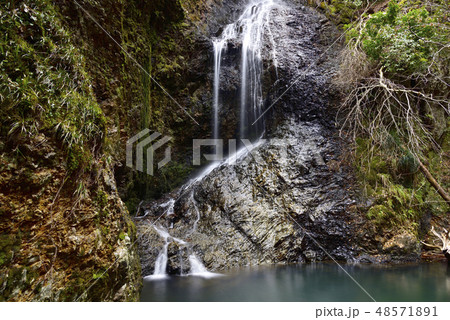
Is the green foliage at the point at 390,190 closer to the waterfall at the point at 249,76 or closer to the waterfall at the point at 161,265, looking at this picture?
the waterfall at the point at 249,76

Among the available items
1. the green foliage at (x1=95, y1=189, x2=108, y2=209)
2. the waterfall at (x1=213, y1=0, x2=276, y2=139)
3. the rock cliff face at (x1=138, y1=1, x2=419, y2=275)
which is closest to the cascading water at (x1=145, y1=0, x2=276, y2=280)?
the waterfall at (x1=213, y1=0, x2=276, y2=139)

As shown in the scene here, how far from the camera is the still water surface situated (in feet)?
12.0

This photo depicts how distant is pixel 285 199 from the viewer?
5.80 m

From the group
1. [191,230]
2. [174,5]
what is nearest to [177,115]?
[174,5]

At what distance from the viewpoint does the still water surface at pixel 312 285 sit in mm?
3662

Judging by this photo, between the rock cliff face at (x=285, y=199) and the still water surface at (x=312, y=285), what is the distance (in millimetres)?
405

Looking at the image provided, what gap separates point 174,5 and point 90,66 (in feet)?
13.8

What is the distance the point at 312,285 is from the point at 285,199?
2.06 meters

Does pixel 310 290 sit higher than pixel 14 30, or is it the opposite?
pixel 14 30

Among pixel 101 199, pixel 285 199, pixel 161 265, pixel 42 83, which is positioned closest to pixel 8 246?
pixel 101 199

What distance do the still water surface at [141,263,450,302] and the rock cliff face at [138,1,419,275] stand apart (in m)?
0.40

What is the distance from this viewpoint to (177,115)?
315 inches

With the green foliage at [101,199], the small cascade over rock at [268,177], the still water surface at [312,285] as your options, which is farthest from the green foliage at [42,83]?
the small cascade over rock at [268,177]

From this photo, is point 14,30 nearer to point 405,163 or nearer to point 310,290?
point 310,290
